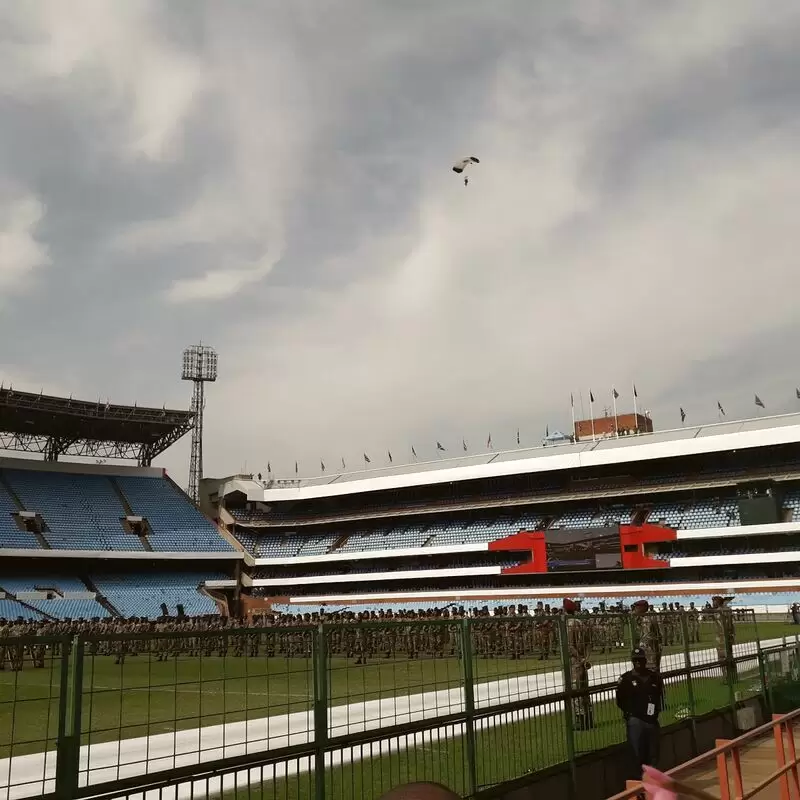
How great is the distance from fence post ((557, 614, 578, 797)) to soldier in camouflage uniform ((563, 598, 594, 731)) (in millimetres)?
170

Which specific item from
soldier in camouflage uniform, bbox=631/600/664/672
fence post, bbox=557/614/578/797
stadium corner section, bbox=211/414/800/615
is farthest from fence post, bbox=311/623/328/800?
stadium corner section, bbox=211/414/800/615

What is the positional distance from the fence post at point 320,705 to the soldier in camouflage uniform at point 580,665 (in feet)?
13.1

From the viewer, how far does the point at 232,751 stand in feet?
25.4

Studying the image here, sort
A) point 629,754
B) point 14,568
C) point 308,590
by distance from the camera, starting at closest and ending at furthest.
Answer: point 629,754, point 14,568, point 308,590

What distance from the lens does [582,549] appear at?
48906 millimetres

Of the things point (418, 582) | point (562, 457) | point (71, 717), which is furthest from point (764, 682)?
point (418, 582)

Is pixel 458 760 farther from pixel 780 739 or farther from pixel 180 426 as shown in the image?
pixel 180 426

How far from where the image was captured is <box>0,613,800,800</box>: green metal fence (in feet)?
16.8

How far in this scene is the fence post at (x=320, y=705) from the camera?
584cm

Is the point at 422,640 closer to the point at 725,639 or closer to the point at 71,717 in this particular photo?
the point at 71,717

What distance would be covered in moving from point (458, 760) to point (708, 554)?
42.6 meters

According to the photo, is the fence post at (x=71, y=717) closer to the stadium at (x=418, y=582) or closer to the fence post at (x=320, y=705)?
the stadium at (x=418, y=582)

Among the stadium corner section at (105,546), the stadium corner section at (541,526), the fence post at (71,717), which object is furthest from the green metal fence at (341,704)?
the stadium corner section at (105,546)

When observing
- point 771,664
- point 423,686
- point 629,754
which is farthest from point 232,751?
point 771,664
